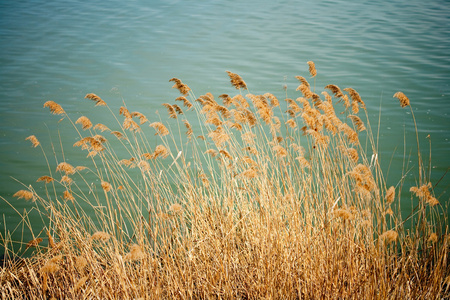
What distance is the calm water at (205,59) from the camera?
19.6 feet

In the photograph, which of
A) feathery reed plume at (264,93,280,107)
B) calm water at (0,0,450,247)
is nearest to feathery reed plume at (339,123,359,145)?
feathery reed plume at (264,93,280,107)

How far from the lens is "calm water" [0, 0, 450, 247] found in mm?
5965

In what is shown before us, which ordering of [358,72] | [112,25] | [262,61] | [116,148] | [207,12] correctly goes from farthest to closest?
[207,12], [112,25], [262,61], [358,72], [116,148]

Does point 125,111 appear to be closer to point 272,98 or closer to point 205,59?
point 272,98

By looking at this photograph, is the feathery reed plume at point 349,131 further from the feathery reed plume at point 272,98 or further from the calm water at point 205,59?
the calm water at point 205,59

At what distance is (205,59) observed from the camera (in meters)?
9.43

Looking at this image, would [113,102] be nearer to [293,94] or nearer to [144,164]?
[293,94]

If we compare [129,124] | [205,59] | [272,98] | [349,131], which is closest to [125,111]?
[129,124]

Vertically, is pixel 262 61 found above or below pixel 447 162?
above

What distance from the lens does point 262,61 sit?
9289 mm

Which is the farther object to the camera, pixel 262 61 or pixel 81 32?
pixel 81 32

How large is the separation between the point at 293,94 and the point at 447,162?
2.93m

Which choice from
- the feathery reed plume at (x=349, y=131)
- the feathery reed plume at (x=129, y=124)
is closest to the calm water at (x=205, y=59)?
the feathery reed plume at (x=129, y=124)

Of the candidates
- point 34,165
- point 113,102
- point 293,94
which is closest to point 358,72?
point 293,94
